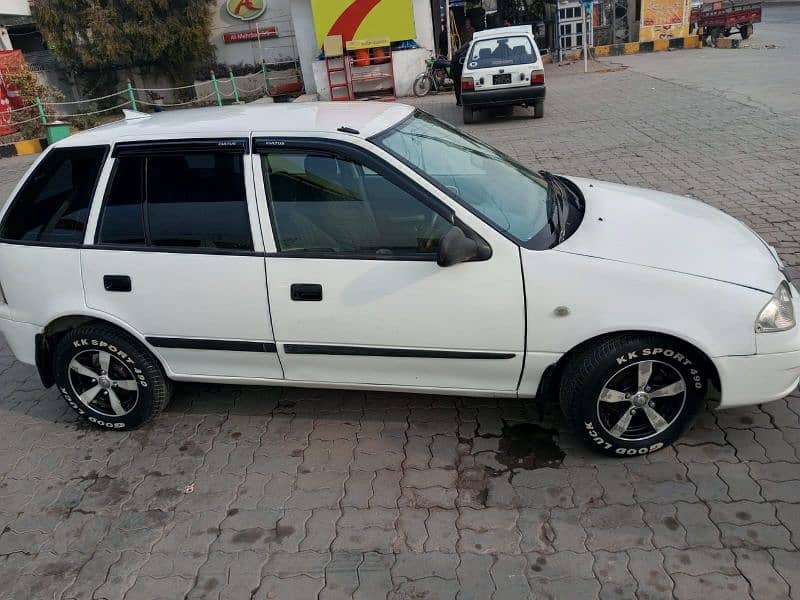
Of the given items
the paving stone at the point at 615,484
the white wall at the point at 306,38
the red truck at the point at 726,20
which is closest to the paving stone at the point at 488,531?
the paving stone at the point at 615,484

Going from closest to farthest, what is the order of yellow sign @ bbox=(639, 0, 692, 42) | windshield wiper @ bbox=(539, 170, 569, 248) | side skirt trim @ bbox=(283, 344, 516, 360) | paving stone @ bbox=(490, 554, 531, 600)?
1. paving stone @ bbox=(490, 554, 531, 600)
2. side skirt trim @ bbox=(283, 344, 516, 360)
3. windshield wiper @ bbox=(539, 170, 569, 248)
4. yellow sign @ bbox=(639, 0, 692, 42)

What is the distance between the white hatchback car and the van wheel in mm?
9400

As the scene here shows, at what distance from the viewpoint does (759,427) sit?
3324 millimetres

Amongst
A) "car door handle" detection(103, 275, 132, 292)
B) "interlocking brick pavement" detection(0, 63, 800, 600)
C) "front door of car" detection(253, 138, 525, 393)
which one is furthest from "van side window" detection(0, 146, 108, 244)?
"interlocking brick pavement" detection(0, 63, 800, 600)

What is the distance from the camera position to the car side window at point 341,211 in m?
3.14

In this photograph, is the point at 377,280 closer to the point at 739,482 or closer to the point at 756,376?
the point at 756,376

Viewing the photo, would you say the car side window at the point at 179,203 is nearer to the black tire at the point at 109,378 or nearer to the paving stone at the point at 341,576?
the black tire at the point at 109,378

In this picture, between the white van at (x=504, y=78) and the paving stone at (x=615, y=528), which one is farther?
the white van at (x=504, y=78)

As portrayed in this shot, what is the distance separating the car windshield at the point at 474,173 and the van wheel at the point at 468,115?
9038 mm

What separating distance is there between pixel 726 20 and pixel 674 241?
936 inches

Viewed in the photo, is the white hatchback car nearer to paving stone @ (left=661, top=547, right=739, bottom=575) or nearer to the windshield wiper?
the windshield wiper

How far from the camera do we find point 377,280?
10.2ft

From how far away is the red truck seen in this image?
22031 mm

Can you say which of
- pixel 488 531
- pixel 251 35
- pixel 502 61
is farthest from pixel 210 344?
pixel 251 35
